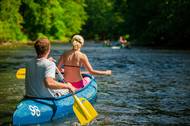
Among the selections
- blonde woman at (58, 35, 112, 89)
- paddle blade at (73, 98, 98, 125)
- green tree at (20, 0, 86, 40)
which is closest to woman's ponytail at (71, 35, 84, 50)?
blonde woman at (58, 35, 112, 89)

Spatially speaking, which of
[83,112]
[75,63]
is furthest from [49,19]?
[83,112]

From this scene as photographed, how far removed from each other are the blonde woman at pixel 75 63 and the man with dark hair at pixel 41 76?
65.7 inches

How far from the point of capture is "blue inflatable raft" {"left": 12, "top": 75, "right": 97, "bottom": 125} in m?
9.51

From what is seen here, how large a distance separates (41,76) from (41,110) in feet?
2.45

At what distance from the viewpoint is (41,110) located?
9.84 m

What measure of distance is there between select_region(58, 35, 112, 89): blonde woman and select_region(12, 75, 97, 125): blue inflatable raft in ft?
3.65

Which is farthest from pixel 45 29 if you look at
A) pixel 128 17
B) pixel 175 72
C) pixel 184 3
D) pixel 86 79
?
pixel 86 79

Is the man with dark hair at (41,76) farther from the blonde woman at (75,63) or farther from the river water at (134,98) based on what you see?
the blonde woman at (75,63)

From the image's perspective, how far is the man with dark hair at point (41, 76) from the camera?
954 centimetres

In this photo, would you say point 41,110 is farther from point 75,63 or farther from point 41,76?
point 75,63

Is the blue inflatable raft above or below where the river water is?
above

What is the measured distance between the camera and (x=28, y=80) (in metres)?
9.94

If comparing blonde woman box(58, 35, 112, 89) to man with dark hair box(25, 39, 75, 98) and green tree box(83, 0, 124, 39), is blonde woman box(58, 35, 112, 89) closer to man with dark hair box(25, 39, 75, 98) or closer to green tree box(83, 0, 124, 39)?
man with dark hair box(25, 39, 75, 98)

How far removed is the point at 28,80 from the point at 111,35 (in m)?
83.4
